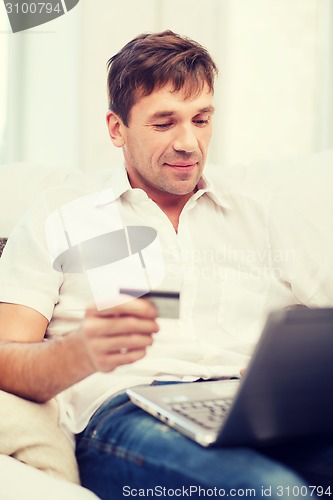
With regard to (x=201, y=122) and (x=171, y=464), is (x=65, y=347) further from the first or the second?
(x=201, y=122)

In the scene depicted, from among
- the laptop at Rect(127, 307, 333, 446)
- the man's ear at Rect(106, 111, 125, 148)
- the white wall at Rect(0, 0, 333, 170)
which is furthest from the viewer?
the white wall at Rect(0, 0, 333, 170)

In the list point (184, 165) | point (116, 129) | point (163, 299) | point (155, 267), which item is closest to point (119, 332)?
point (163, 299)

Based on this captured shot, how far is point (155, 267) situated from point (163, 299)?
0.55m

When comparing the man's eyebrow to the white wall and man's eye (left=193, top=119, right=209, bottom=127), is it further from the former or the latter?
the white wall

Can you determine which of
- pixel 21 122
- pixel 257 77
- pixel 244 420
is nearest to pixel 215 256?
A: pixel 244 420

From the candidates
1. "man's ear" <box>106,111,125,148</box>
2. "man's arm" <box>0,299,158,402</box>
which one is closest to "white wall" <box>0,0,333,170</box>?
"man's ear" <box>106,111,125,148</box>

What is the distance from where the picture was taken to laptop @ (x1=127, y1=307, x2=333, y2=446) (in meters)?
0.75

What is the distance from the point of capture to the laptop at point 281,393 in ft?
2.45

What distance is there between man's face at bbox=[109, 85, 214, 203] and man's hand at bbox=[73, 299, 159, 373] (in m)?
0.57

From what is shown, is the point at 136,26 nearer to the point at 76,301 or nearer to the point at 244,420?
the point at 76,301

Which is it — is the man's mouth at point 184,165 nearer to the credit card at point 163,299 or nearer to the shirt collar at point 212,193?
the shirt collar at point 212,193


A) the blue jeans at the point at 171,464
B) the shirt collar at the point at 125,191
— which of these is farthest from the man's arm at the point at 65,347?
the shirt collar at the point at 125,191

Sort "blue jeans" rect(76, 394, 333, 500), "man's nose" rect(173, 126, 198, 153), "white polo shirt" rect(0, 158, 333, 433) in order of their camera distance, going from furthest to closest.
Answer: "man's nose" rect(173, 126, 198, 153) → "white polo shirt" rect(0, 158, 333, 433) → "blue jeans" rect(76, 394, 333, 500)

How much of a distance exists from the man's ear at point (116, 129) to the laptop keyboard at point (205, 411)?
0.66 metres
